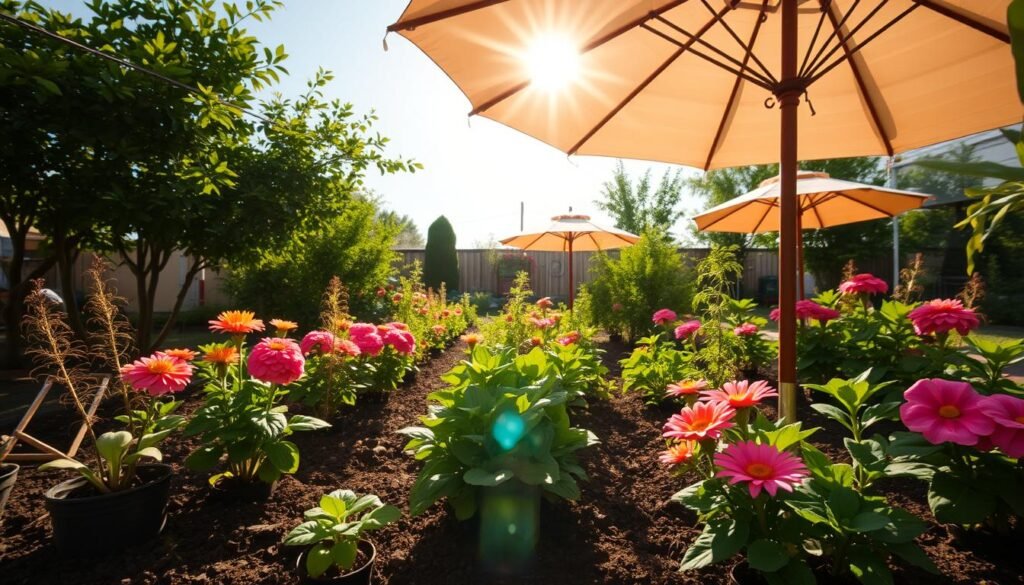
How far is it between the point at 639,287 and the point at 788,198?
5.22 meters

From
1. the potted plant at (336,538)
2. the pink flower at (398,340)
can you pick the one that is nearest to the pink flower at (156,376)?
the potted plant at (336,538)

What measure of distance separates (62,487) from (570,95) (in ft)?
8.88

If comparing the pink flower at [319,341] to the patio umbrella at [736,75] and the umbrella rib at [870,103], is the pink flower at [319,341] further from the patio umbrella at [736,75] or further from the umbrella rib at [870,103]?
the umbrella rib at [870,103]

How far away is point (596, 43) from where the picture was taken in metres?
2.04

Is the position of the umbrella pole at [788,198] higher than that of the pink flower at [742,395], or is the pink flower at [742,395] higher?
the umbrella pole at [788,198]

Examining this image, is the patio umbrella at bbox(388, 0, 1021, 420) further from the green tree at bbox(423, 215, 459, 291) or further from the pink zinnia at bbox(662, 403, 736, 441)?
the green tree at bbox(423, 215, 459, 291)

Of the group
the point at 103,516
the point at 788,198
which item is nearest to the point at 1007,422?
the point at 788,198

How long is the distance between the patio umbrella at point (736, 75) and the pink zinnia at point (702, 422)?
63 cm

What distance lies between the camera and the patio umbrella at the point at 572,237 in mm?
6391

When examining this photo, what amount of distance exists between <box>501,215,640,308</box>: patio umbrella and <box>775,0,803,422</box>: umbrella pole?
441 centimetres

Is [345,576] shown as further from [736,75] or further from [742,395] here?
[736,75]

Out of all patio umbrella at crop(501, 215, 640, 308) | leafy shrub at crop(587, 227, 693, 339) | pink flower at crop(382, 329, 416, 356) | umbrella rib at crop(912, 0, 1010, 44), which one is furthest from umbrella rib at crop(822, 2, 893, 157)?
leafy shrub at crop(587, 227, 693, 339)

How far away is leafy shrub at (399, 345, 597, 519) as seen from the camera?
55.6 inches

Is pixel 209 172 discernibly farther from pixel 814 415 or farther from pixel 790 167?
pixel 814 415
